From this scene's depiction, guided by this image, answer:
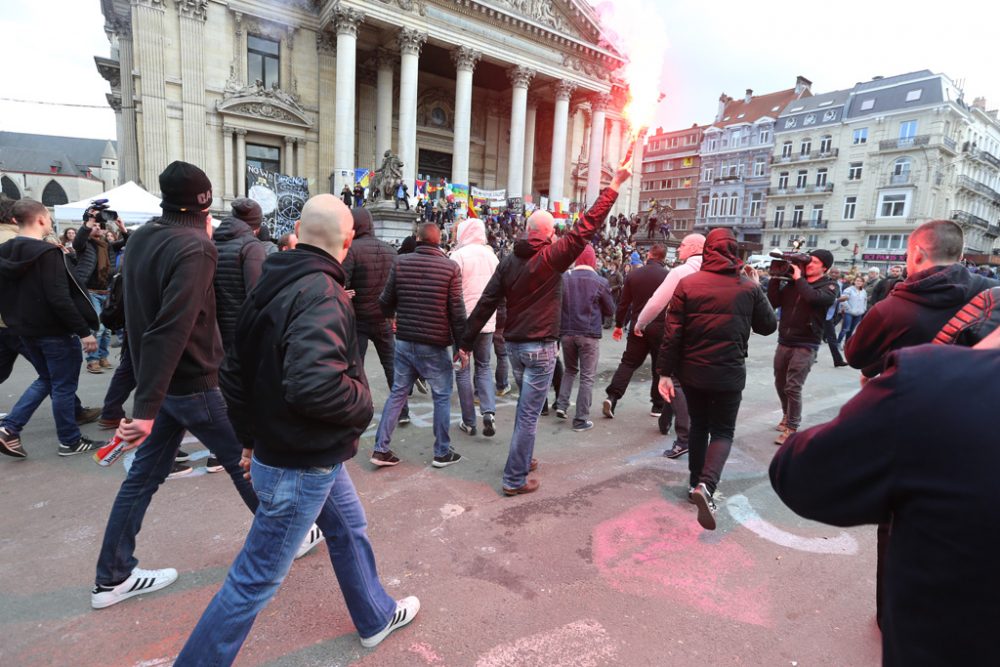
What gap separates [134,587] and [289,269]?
2125 millimetres

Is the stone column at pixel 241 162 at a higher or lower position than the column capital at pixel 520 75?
lower

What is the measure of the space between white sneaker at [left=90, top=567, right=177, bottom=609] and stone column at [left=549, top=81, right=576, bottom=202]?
2962 cm

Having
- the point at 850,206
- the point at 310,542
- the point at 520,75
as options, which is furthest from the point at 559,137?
the point at 850,206

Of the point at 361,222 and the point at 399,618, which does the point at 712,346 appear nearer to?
the point at 399,618

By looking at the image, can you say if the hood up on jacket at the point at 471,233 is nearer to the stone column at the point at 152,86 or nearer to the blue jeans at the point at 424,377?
the blue jeans at the point at 424,377

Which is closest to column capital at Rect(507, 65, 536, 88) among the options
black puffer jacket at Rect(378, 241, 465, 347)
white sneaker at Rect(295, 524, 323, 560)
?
black puffer jacket at Rect(378, 241, 465, 347)

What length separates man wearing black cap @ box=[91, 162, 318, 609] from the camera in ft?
8.00

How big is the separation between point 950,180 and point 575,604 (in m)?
61.4

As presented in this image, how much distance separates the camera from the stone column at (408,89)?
2448 centimetres

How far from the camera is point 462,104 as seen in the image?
87.4ft

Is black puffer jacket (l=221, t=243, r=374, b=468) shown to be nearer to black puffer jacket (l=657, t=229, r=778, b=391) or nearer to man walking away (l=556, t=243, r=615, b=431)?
black puffer jacket (l=657, t=229, r=778, b=391)

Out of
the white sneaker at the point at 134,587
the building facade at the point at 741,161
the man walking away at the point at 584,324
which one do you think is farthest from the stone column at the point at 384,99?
the building facade at the point at 741,161

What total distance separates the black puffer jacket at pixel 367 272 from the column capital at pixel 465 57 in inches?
966

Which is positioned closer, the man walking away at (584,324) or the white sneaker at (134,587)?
the white sneaker at (134,587)
